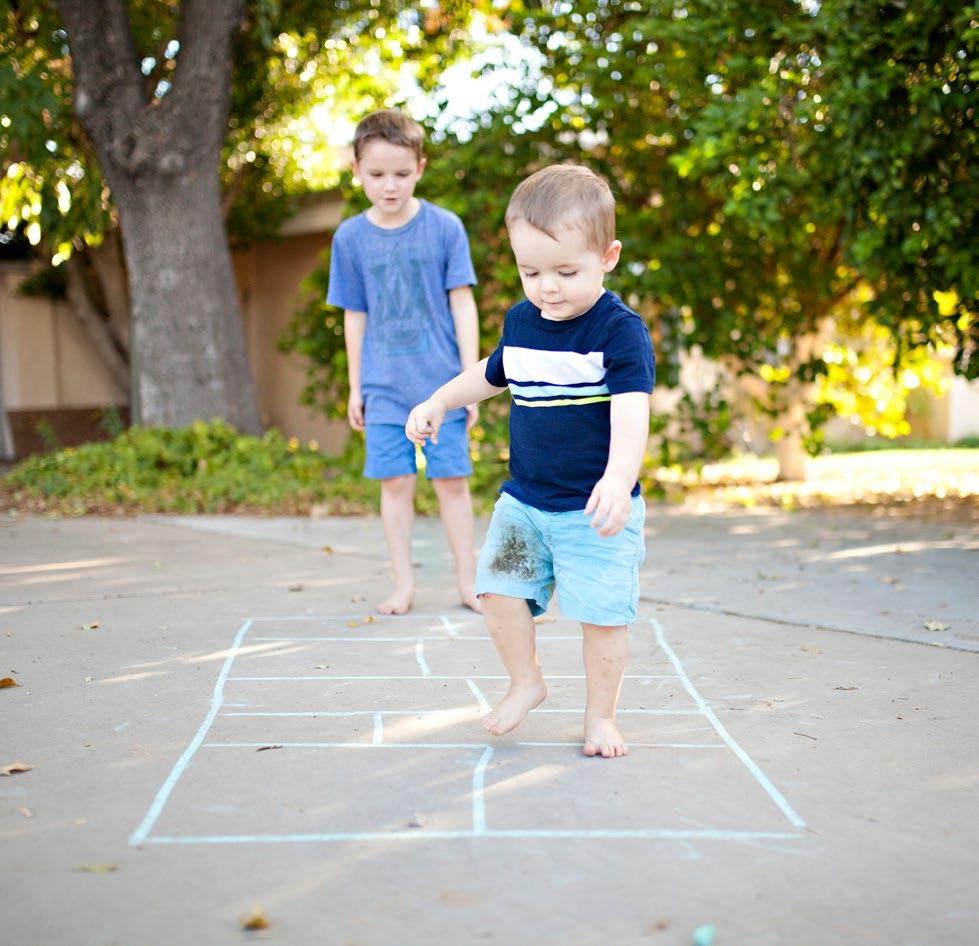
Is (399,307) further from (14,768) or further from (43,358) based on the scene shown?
(43,358)

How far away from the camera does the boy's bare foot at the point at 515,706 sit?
9.43ft

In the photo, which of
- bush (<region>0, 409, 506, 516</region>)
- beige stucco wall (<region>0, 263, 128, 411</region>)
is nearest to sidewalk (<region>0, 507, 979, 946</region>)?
bush (<region>0, 409, 506, 516</region>)

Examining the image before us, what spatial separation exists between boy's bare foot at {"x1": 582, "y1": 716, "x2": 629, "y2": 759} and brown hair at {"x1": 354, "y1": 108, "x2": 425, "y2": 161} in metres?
2.19

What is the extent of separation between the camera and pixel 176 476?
298 inches

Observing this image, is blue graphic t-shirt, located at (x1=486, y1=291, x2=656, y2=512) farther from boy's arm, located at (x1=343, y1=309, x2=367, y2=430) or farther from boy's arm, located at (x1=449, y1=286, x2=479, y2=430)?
boy's arm, located at (x1=343, y1=309, x2=367, y2=430)

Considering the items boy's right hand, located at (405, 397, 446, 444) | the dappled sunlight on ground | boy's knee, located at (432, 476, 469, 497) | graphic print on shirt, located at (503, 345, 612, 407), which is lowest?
the dappled sunlight on ground

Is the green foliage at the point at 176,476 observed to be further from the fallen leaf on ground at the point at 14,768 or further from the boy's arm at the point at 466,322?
the fallen leaf on ground at the point at 14,768

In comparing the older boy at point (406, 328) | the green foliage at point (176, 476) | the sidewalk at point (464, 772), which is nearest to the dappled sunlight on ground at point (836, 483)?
the green foliage at point (176, 476)

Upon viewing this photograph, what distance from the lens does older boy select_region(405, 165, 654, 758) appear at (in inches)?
105

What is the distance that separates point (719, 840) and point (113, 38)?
288 inches

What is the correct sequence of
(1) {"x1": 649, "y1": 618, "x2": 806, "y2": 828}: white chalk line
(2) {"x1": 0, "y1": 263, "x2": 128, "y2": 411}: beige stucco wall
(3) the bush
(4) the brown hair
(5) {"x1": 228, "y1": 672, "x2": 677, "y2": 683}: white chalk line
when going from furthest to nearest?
(2) {"x1": 0, "y1": 263, "x2": 128, "y2": 411}: beige stucco wall, (3) the bush, (4) the brown hair, (5) {"x1": 228, "y1": 672, "x2": 677, "y2": 683}: white chalk line, (1) {"x1": 649, "y1": 618, "x2": 806, "y2": 828}: white chalk line

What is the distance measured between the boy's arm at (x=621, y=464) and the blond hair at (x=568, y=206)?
14.9 inches

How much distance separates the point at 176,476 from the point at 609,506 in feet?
18.1

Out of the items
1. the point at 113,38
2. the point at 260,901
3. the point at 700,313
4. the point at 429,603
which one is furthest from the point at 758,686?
the point at 113,38
